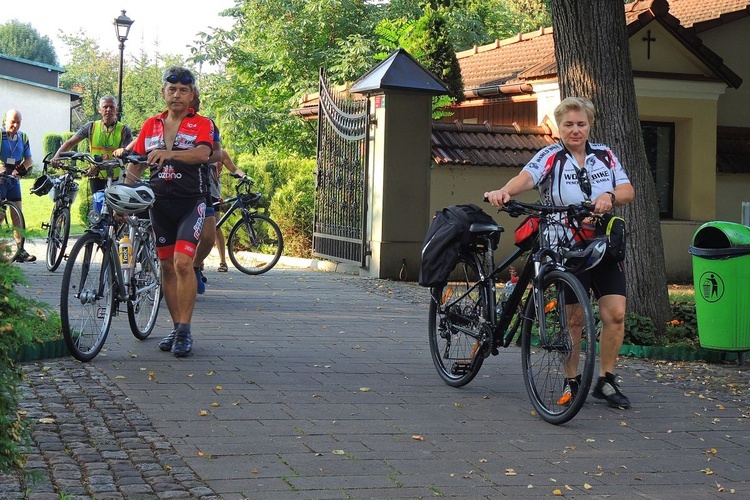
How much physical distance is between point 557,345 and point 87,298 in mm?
3338

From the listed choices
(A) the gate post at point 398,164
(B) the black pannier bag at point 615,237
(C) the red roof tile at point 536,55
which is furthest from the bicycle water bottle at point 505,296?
(C) the red roof tile at point 536,55

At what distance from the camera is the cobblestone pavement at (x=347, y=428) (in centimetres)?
473

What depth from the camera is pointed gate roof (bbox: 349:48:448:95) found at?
14336 millimetres

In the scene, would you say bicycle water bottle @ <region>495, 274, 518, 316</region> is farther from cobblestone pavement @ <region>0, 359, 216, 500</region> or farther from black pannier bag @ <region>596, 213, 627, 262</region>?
cobblestone pavement @ <region>0, 359, 216, 500</region>

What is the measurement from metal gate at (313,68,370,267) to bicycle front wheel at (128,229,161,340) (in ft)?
21.3

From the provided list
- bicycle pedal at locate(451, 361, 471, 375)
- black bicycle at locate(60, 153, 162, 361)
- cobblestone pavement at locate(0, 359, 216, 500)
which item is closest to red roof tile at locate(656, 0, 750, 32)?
black bicycle at locate(60, 153, 162, 361)

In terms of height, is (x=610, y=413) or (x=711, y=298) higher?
(x=711, y=298)

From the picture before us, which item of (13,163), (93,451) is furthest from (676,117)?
(93,451)

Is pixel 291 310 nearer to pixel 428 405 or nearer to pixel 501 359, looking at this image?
pixel 501 359

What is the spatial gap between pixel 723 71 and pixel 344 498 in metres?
14.4

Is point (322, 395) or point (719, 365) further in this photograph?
point (719, 365)

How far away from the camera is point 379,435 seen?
5.66 meters

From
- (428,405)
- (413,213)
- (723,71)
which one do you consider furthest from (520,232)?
(723,71)

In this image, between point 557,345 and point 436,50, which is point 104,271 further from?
point 436,50
